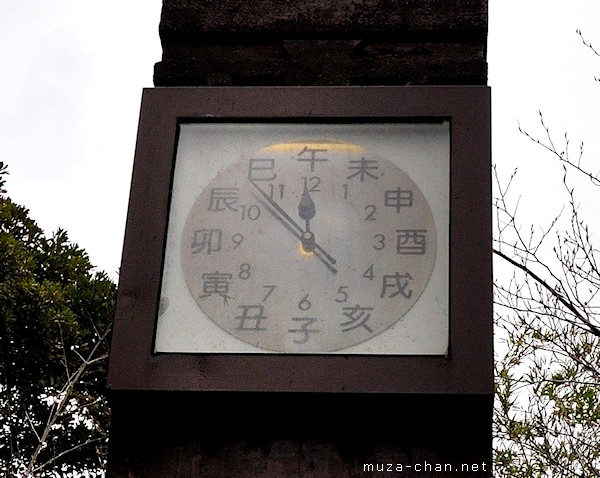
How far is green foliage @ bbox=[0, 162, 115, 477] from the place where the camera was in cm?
595

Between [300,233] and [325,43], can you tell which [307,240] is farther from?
[325,43]

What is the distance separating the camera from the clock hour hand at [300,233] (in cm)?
233

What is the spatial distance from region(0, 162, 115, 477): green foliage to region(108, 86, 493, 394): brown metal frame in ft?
11.6

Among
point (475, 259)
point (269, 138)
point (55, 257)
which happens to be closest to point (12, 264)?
point (55, 257)

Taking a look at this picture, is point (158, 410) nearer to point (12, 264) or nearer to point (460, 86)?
point (460, 86)

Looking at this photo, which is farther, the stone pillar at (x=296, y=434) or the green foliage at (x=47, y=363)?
the green foliage at (x=47, y=363)

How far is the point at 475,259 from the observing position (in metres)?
2.23

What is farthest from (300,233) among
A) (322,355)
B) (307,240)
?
(322,355)

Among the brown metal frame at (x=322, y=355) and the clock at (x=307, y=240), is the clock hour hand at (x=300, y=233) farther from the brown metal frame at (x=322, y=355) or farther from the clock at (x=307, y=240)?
the brown metal frame at (x=322, y=355)

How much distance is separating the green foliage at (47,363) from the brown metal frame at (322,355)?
3525mm

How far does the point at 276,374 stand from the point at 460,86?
733 millimetres

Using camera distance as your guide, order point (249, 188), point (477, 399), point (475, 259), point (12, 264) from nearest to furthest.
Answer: point (477, 399), point (475, 259), point (249, 188), point (12, 264)

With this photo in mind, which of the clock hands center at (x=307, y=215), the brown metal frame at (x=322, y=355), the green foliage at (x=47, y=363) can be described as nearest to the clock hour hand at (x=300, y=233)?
the clock hands center at (x=307, y=215)

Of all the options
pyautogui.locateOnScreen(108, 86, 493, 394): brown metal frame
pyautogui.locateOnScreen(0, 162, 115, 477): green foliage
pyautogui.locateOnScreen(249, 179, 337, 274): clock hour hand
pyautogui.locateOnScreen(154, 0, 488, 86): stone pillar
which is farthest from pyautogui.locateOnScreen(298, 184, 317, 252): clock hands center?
pyautogui.locateOnScreen(0, 162, 115, 477): green foliage
